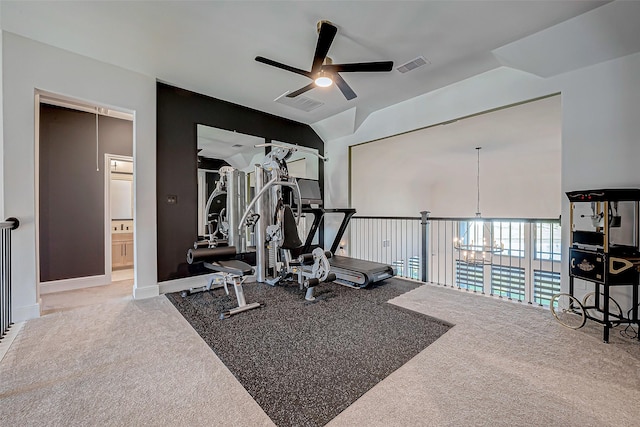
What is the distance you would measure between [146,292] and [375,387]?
3.25 meters

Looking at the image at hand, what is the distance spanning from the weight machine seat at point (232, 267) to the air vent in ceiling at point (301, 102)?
2640mm

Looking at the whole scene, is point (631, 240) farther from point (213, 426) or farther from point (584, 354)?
point (213, 426)

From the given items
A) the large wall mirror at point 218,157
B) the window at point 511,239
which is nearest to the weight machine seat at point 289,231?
the large wall mirror at point 218,157

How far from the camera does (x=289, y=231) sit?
152 inches

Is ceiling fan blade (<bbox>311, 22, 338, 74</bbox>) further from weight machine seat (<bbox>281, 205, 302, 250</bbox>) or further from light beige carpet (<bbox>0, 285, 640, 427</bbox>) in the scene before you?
light beige carpet (<bbox>0, 285, 640, 427</bbox>)

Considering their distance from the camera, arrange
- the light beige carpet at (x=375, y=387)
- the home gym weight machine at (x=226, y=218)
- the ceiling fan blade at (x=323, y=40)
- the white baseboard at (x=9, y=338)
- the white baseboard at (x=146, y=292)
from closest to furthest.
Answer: the light beige carpet at (x=375, y=387) < the white baseboard at (x=9, y=338) < the ceiling fan blade at (x=323, y=40) < the white baseboard at (x=146, y=292) < the home gym weight machine at (x=226, y=218)

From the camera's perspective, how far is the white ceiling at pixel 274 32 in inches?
94.2

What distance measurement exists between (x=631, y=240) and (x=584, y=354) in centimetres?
147

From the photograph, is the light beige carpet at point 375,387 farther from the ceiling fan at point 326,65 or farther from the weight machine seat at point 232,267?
the ceiling fan at point 326,65

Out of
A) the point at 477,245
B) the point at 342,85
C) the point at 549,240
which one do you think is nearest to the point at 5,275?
the point at 342,85

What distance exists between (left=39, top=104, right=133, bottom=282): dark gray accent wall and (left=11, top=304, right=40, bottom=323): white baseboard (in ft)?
4.29

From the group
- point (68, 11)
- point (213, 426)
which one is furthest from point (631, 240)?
point (68, 11)

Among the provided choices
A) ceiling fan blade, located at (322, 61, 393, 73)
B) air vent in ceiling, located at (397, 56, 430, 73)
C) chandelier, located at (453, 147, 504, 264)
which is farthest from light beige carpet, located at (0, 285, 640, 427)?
air vent in ceiling, located at (397, 56, 430, 73)

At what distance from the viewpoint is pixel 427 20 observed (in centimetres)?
256
